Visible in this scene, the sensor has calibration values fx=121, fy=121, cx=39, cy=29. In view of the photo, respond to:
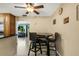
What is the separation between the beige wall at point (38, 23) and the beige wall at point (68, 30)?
4.7 inches

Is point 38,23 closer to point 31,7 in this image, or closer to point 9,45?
point 31,7

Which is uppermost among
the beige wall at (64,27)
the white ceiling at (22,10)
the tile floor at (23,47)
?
A: the white ceiling at (22,10)

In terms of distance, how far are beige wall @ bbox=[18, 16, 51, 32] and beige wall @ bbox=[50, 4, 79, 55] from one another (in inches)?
4.7

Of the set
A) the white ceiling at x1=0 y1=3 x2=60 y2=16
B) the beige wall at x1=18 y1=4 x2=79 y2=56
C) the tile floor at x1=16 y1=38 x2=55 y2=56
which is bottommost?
the tile floor at x1=16 y1=38 x2=55 y2=56

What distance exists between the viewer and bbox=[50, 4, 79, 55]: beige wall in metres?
1.84

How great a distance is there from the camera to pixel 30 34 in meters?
1.95

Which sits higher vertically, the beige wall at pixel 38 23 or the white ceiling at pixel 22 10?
the white ceiling at pixel 22 10

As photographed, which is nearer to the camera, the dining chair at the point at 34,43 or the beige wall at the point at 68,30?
the beige wall at the point at 68,30

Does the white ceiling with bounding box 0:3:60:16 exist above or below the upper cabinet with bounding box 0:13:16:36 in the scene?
above

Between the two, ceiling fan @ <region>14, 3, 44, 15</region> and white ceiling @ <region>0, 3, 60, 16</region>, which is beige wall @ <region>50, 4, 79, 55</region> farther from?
ceiling fan @ <region>14, 3, 44, 15</region>

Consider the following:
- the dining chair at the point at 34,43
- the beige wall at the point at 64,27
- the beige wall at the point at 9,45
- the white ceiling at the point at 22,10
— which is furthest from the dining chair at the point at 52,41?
the beige wall at the point at 9,45

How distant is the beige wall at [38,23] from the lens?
1910 mm

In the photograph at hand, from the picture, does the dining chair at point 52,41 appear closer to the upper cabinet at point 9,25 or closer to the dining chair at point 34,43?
the dining chair at point 34,43

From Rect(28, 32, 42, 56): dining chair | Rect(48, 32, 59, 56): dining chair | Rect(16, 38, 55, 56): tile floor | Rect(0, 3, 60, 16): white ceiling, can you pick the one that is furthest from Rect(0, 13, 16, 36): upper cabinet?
Rect(48, 32, 59, 56): dining chair
